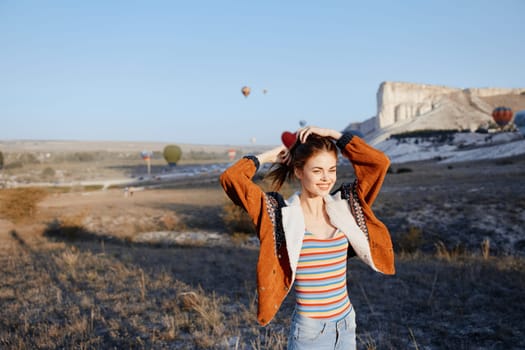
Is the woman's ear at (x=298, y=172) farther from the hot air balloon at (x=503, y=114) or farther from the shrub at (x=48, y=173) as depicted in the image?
the shrub at (x=48, y=173)

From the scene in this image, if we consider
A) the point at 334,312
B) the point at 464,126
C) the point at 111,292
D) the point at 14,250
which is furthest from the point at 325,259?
the point at 464,126

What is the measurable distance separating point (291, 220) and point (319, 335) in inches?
27.1

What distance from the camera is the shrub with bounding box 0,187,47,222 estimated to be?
21.3 m

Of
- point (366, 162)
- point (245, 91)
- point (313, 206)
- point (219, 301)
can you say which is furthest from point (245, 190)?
point (245, 91)

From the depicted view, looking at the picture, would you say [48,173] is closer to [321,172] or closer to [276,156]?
[276,156]

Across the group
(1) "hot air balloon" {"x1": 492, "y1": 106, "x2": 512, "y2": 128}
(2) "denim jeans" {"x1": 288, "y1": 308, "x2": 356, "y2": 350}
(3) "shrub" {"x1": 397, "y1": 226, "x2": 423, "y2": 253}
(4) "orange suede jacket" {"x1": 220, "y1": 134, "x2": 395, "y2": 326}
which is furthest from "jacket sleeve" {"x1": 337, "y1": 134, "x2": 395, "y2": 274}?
(1) "hot air balloon" {"x1": 492, "y1": 106, "x2": 512, "y2": 128}

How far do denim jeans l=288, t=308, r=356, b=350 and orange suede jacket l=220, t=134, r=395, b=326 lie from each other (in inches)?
7.8

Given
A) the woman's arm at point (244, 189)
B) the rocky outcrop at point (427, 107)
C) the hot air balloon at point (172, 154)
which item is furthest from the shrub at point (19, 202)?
the rocky outcrop at point (427, 107)

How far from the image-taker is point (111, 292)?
666 cm

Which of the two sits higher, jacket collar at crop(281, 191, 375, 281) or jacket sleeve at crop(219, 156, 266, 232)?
jacket sleeve at crop(219, 156, 266, 232)

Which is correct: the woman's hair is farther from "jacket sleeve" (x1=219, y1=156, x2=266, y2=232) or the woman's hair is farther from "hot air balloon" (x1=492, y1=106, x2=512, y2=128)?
"hot air balloon" (x1=492, y1=106, x2=512, y2=128)

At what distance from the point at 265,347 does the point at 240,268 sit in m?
4.06

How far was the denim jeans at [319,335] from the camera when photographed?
2.31m

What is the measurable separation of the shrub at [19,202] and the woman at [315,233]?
22633 millimetres
